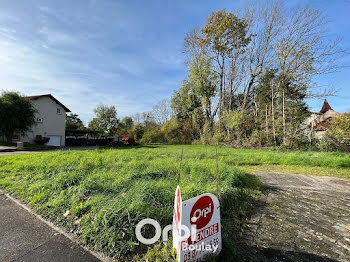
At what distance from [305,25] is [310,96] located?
17.7 feet

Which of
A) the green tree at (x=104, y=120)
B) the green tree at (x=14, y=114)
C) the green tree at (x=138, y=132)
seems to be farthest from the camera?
the green tree at (x=104, y=120)

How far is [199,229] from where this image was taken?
4.62ft

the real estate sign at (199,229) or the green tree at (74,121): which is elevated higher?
the green tree at (74,121)

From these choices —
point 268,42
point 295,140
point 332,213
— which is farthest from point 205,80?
point 332,213

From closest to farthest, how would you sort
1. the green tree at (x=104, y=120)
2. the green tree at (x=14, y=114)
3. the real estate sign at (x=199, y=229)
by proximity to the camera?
the real estate sign at (x=199, y=229), the green tree at (x=14, y=114), the green tree at (x=104, y=120)

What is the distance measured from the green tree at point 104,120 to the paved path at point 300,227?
31.1 m

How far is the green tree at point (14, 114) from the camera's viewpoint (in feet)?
47.8

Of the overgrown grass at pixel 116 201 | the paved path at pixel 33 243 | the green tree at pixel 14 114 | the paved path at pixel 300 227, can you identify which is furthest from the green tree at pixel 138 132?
the paved path at pixel 33 243

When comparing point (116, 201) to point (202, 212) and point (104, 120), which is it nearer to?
point (202, 212)

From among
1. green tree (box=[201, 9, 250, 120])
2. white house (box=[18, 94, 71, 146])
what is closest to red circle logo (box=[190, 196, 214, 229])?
green tree (box=[201, 9, 250, 120])

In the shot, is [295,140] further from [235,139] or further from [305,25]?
[305,25]

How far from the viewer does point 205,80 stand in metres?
19.1

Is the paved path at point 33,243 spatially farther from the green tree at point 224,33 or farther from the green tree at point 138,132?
the green tree at point 138,132

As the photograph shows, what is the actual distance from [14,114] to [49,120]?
17.4ft
